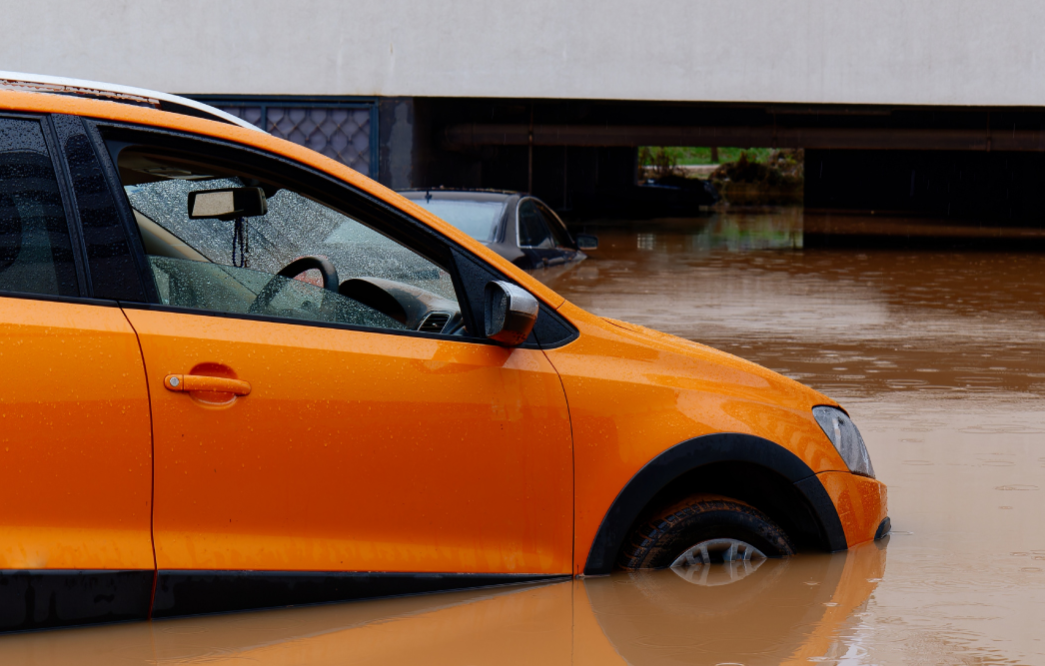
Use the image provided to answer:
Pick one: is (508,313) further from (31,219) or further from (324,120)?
(324,120)

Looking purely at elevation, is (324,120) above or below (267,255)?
above

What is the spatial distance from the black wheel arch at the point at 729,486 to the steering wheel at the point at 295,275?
1078 millimetres

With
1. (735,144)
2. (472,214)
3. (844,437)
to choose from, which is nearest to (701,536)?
(844,437)

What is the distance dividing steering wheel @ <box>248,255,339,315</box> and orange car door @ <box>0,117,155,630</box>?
1.35ft

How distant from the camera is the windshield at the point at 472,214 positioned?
1080 cm

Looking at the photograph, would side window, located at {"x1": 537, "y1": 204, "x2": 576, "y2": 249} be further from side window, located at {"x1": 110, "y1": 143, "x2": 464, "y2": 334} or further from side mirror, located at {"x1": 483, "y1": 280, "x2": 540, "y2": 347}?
side mirror, located at {"x1": 483, "y1": 280, "x2": 540, "y2": 347}

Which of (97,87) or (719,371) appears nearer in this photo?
(97,87)

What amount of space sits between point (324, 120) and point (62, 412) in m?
18.8

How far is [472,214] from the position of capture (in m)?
10.9

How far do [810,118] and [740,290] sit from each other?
1598cm

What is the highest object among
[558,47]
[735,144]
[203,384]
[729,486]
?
[558,47]

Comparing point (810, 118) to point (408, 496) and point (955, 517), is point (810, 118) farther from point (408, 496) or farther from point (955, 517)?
point (408, 496)

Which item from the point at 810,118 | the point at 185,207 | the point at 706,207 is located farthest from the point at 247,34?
the point at 706,207

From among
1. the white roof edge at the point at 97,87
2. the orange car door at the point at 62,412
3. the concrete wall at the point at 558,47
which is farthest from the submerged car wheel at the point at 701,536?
the concrete wall at the point at 558,47
